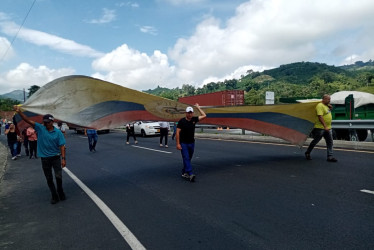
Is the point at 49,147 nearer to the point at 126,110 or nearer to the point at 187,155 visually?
the point at 126,110

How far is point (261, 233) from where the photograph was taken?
3506 millimetres

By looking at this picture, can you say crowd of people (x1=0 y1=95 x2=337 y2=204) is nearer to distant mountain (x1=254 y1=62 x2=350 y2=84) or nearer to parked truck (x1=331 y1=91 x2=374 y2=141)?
parked truck (x1=331 y1=91 x2=374 y2=141)

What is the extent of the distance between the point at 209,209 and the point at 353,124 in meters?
9.06

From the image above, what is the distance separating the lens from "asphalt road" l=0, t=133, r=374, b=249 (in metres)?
3.42

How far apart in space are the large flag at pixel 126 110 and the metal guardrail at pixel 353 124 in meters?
3.60

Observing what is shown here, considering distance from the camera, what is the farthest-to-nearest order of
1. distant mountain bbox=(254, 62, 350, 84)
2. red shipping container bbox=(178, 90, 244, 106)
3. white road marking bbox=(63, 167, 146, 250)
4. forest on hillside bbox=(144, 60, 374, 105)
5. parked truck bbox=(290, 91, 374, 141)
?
distant mountain bbox=(254, 62, 350, 84) < forest on hillside bbox=(144, 60, 374, 105) < red shipping container bbox=(178, 90, 244, 106) < parked truck bbox=(290, 91, 374, 141) < white road marking bbox=(63, 167, 146, 250)

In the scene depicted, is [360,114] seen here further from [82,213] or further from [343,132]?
[82,213]

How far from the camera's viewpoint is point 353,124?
10.6 metres

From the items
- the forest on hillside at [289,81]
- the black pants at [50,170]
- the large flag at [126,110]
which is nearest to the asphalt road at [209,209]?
the black pants at [50,170]

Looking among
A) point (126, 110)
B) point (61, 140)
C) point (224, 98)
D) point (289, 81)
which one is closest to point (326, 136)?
point (126, 110)

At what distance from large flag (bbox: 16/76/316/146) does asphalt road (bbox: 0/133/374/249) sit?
121 cm

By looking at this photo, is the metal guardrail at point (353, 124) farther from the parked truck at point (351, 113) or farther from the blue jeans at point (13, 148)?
the blue jeans at point (13, 148)

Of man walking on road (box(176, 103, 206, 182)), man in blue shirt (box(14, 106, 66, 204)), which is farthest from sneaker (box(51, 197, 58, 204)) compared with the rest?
man walking on road (box(176, 103, 206, 182))

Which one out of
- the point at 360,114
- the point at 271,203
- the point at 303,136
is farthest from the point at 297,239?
the point at 360,114
